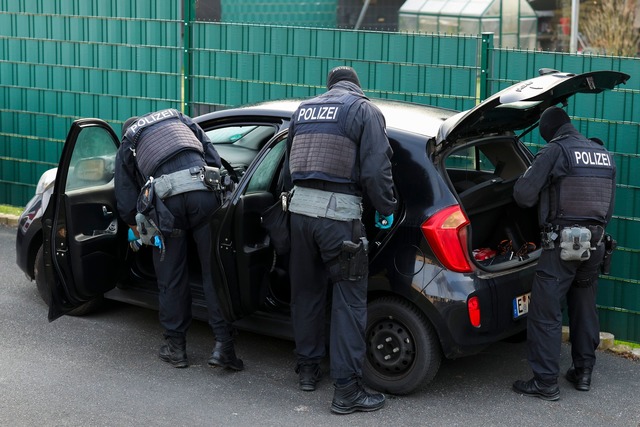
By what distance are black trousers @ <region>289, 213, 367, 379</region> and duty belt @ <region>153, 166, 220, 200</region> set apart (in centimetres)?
68

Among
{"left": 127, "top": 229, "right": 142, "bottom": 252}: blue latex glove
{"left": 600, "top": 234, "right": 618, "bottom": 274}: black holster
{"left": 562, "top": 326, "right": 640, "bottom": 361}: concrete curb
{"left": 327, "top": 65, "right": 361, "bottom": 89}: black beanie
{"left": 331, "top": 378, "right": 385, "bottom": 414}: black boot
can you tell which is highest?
{"left": 327, "top": 65, "right": 361, "bottom": 89}: black beanie

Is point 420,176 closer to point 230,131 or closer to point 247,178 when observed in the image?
point 247,178

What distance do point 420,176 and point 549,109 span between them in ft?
2.95

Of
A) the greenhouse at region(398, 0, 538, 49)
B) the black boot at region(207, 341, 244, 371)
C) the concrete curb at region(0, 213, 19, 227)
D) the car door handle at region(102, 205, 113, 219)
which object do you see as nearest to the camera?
the black boot at region(207, 341, 244, 371)

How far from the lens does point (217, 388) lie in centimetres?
576

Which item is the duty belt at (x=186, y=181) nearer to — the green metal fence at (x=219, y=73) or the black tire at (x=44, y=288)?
the black tire at (x=44, y=288)

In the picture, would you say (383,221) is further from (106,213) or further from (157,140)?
(106,213)

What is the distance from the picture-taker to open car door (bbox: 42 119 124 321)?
20.0 feet

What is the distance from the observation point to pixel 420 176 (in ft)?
17.9

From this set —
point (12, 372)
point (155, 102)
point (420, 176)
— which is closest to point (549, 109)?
point (420, 176)

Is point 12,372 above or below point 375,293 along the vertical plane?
below

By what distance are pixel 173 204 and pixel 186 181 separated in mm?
155

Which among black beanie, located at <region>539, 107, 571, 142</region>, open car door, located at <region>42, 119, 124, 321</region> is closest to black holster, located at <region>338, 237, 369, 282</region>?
black beanie, located at <region>539, 107, 571, 142</region>

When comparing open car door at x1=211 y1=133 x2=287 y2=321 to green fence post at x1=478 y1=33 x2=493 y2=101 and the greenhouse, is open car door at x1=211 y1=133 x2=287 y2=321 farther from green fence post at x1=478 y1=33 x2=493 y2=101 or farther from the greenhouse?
the greenhouse
